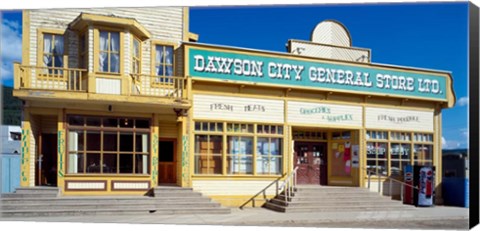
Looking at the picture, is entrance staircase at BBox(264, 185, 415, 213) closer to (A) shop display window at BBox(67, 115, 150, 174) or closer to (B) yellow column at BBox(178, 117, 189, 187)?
(B) yellow column at BBox(178, 117, 189, 187)

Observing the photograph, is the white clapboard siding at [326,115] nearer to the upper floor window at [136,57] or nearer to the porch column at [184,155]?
the porch column at [184,155]

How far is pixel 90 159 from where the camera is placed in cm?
1395

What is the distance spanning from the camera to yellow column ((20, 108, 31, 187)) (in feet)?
43.9

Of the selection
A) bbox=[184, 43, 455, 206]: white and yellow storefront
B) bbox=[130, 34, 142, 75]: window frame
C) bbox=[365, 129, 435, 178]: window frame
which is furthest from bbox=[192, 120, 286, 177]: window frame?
bbox=[365, 129, 435, 178]: window frame

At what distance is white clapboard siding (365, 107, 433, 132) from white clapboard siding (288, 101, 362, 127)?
1.51 ft

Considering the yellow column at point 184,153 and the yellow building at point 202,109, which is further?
the yellow column at point 184,153

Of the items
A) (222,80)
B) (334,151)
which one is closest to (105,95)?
(222,80)

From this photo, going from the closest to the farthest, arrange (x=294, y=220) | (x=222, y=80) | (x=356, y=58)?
(x=294, y=220)
(x=222, y=80)
(x=356, y=58)

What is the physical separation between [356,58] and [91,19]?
9066mm

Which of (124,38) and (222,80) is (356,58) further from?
(124,38)

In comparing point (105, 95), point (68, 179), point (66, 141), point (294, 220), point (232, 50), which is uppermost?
point (232, 50)

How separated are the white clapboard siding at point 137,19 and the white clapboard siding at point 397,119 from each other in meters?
7.06

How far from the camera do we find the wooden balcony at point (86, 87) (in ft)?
43.0

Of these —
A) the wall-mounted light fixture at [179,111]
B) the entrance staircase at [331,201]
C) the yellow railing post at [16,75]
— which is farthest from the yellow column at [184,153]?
the yellow railing post at [16,75]
